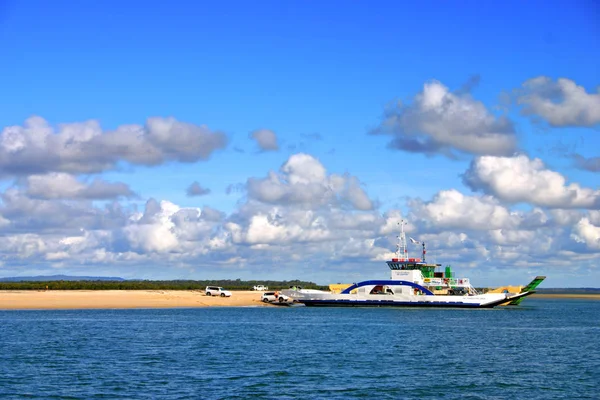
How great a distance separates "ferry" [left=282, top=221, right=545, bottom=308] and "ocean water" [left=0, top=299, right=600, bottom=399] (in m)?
28.2

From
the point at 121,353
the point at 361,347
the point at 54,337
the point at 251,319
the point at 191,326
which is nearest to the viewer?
the point at 121,353

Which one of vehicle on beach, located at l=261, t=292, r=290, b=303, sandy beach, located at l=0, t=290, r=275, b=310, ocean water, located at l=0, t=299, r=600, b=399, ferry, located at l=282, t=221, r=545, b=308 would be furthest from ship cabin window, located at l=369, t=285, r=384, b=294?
ocean water, located at l=0, t=299, r=600, b=399

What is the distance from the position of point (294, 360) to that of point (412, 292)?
67.0m

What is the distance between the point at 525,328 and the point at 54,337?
1998 inches

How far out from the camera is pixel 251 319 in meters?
95.1

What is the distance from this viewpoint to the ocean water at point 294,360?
1543 inches

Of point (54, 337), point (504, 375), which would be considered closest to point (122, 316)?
point (54, 337)

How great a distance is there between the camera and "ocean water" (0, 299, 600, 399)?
39.2 m

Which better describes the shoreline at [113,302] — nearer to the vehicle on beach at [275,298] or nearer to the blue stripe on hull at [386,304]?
the vehicle on beach at [275,298]

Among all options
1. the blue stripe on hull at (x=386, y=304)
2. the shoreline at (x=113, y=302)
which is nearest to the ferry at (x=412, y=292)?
the blue stripe on hull at (x=386, y=304)

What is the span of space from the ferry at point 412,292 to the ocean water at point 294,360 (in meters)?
28.2

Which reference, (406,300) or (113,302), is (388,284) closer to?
(406,300)

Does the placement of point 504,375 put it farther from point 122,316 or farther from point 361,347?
point 122,316

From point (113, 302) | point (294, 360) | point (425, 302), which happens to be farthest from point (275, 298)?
point (294, 360)
